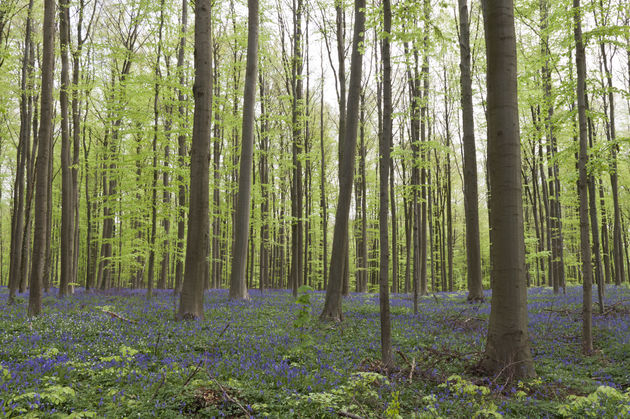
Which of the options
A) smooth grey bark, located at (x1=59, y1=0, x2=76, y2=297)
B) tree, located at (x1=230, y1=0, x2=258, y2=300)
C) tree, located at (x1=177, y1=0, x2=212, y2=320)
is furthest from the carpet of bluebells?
smooth grey bark, located at (x1=59, y1=0, x2=76, y2=297)

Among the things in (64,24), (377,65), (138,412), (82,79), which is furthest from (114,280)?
(138,412)

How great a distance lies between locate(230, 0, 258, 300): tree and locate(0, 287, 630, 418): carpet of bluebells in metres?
4.38

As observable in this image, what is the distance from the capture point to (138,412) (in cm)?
446

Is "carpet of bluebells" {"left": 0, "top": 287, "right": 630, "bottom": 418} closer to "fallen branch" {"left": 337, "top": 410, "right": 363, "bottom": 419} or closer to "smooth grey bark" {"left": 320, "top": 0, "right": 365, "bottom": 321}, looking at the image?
"fallen branch" {"left": 337, "top": 410, "right": 363, "bottom": 419}

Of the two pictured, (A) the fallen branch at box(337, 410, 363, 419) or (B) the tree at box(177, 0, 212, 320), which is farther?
(B) the tree at box(177, 0, 212, 320)

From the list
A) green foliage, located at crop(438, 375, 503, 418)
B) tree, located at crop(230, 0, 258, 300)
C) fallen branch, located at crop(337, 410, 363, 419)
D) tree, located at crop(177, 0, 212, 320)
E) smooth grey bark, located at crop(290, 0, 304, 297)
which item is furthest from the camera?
smooth grey bark, located at crop(290, 0, 304, 297)

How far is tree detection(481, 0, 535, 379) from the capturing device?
20.8 ft

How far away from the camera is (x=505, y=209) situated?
6.55 metres

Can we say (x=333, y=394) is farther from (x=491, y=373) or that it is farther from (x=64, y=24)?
(x=64, y=24)

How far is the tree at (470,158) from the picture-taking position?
14078 mm

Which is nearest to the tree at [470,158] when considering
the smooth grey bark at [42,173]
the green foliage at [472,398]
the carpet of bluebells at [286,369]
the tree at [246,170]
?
the carpet of bluebells at [286,369]

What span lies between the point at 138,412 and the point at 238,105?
78.0 ft

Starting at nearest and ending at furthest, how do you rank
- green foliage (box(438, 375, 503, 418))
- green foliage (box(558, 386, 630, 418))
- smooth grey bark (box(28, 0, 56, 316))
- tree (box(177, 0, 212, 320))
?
1. green foliage (box(558, 386, 630, 418))
2. green foliage (box(438, 375, 503, 418))
3. smooth grey bark (box(28, 0, 56, 316))
4. tree (box(177, 0, 212, 320))

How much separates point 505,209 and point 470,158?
336 inches
